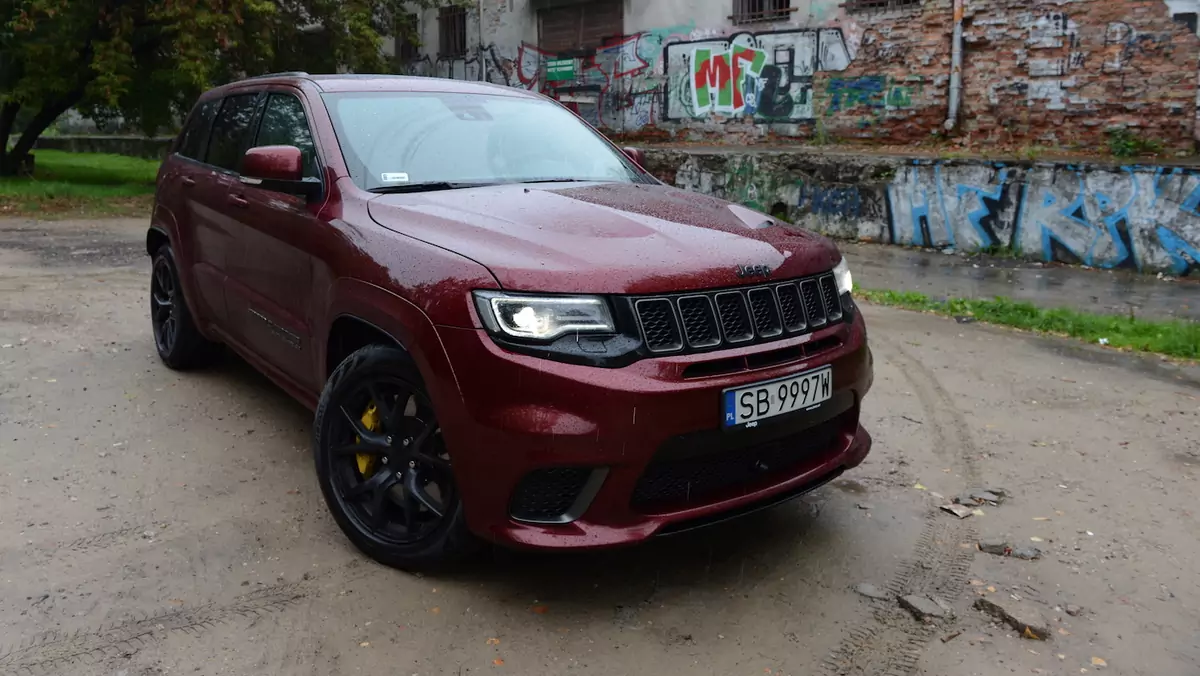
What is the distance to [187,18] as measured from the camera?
599 inches

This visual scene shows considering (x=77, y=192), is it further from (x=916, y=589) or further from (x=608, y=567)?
(x=916, y=589)

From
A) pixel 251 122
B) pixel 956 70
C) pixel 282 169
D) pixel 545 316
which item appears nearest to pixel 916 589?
pixel 545 316

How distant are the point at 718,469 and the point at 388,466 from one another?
113cm

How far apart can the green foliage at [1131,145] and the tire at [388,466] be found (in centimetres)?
1339

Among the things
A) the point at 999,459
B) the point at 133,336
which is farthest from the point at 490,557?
the point at 133,336

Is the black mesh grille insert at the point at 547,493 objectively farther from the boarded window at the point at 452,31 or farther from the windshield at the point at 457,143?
the boarded window at the point at 452,31

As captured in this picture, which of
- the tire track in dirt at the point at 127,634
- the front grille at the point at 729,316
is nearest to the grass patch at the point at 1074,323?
the front grille at the point at 729,316

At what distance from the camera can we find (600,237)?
3.09 m

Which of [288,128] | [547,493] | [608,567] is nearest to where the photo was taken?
[547,493]

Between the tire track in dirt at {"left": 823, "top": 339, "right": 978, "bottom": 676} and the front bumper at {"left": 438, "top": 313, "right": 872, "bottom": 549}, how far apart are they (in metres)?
0.53

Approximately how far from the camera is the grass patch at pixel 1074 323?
690cm

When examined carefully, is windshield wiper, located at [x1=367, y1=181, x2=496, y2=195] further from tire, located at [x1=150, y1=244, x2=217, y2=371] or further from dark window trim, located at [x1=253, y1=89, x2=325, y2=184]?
tire, located at [x1=150, y1=244, x2=217, y2=371]

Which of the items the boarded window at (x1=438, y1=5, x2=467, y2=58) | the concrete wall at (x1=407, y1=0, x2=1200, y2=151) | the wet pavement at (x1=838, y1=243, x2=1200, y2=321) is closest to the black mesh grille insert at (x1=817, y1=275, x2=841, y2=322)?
the wet pavement at (x1=838, y1=243, x2=1200, y2=321)

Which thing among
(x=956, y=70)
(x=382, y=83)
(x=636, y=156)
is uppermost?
(x=956, y=70)
